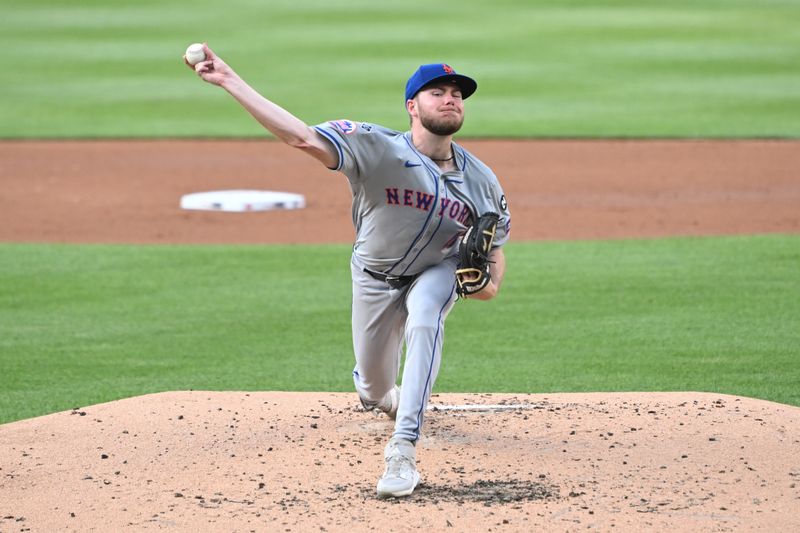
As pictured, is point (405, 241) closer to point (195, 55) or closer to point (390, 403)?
point (390, 403)

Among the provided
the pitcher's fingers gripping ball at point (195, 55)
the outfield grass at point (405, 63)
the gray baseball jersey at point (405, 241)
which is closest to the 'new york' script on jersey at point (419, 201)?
the gray baseball jersey at point (405, 241)

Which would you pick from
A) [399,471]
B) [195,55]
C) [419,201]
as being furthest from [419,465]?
[195,55]

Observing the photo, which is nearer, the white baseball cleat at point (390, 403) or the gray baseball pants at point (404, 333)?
the gray baseball pants at point (404, 333)

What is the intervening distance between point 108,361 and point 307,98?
1288cm

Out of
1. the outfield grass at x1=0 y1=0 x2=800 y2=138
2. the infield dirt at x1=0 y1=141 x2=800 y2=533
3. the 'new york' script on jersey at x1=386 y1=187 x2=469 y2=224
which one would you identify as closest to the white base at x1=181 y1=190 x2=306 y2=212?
the outfield grass at x1=0 y1=0 x2=800 y2=138

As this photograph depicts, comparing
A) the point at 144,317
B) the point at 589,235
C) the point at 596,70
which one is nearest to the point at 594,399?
the point at 144,317

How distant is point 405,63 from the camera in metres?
23.4

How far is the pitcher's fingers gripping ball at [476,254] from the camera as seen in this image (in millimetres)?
5273

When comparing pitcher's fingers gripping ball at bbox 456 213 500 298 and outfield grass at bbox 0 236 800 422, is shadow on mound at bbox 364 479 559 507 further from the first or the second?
outfield grass at bbox 0 236 800 422

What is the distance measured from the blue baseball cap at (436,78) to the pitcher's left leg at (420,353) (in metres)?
0.82

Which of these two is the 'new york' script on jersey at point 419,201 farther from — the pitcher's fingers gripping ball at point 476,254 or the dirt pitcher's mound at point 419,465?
the dirt pitcher's mound at point 419,465

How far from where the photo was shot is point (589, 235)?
1150 centimetres

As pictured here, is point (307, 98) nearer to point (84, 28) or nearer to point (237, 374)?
point (84, 28)

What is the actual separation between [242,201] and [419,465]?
776 centimetres
